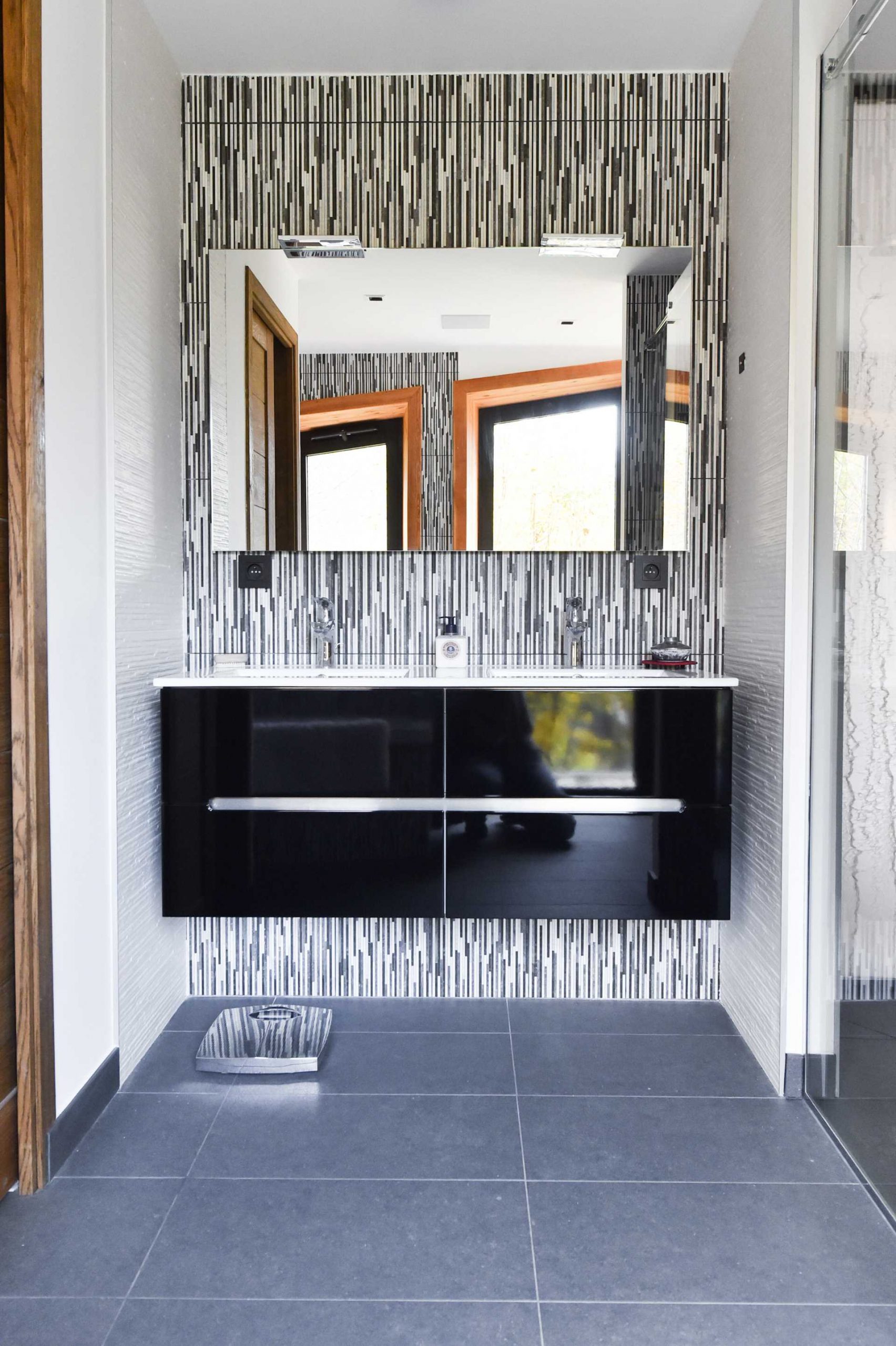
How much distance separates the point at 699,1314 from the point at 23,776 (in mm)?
1416

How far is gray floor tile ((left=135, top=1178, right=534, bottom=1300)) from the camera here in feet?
4.98

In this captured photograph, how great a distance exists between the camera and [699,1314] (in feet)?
4.79

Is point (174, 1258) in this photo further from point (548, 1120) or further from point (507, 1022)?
point (507, 1022)

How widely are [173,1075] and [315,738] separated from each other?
2.77 ft

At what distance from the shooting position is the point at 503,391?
2678 mm

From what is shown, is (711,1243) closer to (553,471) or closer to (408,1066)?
(408,1066)

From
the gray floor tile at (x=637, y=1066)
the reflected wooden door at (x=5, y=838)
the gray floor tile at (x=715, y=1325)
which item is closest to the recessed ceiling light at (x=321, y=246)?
the reflected wooden door at (x=5, y=838)

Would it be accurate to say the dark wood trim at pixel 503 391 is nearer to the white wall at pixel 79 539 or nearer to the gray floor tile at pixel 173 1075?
→ the white wall at pixel 79 539

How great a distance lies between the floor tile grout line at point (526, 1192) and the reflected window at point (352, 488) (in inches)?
53.8

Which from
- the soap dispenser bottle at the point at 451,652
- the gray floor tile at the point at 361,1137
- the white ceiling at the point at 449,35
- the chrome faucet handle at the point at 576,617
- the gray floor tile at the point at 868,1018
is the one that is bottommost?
the gray floor tile at the point at 361,1137

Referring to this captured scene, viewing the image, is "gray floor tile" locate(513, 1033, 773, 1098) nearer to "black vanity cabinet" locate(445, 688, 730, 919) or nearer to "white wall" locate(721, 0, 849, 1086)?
"white wall" locate(721, 0, 849, 1086)

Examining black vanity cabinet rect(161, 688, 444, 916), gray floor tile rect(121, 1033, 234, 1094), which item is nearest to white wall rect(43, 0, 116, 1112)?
gray floor tile rect(121, 1033, 234, 1094)

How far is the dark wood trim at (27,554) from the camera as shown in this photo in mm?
1708

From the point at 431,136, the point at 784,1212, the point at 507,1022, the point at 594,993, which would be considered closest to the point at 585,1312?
the point at 784,1212
